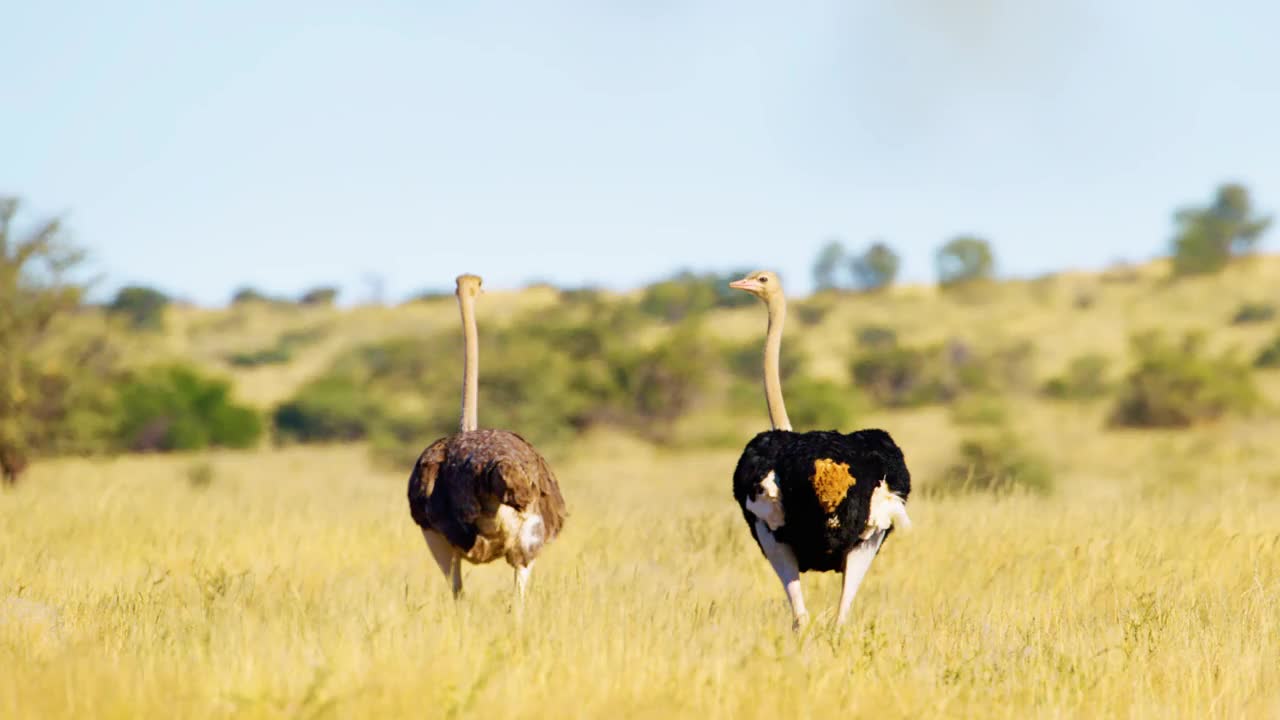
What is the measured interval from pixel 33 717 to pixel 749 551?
535cm

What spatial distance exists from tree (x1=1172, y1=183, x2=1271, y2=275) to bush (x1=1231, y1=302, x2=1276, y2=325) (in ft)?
28.5

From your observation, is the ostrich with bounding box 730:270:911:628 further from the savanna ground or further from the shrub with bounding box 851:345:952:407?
the shrub with bounding box 851:345:952:407

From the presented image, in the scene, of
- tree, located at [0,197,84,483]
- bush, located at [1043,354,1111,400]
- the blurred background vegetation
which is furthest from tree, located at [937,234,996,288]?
tree, located at [0,197,84,483]

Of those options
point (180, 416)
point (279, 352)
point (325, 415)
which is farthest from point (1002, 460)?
point (279, 352)

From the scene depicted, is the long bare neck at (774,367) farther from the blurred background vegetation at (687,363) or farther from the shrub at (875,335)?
the shrub at (875,335)

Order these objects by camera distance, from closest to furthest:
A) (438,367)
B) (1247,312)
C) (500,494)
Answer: (500,494), (438,367), (1247,312)

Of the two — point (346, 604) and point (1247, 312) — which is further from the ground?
point (1247, 312)

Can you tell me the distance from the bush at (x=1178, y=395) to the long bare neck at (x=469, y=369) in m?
23.7

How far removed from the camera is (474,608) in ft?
18.9

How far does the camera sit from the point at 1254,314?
160 ft

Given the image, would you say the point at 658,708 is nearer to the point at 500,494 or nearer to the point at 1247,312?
the point at 500,494

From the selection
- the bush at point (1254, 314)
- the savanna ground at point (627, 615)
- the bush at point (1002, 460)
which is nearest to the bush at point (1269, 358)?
the bush at point (1254, 314)

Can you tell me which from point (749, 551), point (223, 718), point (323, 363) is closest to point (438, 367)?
point (323, 363)

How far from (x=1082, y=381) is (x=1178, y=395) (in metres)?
10.2
